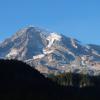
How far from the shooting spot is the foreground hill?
366ft

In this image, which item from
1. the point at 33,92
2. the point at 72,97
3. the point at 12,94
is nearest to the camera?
the point at 12,94

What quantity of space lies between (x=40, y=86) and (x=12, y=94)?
28750 millimetres

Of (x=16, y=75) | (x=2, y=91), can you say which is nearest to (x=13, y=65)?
(x=16, y=75)

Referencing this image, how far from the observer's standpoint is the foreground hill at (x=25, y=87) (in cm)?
11162

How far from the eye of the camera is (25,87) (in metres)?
126

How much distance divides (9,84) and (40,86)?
42.4ft

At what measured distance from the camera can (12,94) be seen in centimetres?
10781

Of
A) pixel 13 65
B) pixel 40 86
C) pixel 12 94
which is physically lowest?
pixel 12 94

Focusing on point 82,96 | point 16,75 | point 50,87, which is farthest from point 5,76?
point 82,96

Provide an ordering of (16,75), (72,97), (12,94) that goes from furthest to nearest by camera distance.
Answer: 1. (16,75)
2. (72,97)
3. (12,94)

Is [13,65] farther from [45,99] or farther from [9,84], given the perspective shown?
[45,99]

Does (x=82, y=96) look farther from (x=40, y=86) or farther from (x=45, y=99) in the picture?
(x=45, y=99)

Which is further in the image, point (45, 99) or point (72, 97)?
point (72, 97)

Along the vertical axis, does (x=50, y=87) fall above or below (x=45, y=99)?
above
